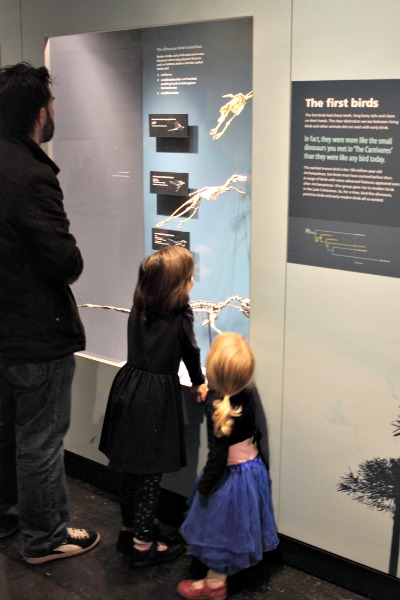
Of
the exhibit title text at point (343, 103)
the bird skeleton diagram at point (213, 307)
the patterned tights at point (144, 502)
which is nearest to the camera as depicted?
the exhibit title text at point (343, 103)

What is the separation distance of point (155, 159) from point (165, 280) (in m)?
0.76

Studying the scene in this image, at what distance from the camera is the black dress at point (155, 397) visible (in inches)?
111

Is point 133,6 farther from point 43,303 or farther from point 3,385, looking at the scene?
point 3,385

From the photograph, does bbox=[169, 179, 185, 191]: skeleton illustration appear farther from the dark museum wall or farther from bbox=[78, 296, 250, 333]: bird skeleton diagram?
bbox=[78, 296, 250, 333]: bird skeleton diagram

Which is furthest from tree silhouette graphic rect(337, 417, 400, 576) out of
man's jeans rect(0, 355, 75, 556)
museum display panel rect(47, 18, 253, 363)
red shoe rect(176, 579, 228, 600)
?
man's jeans rect(0, 355, 75, 556)

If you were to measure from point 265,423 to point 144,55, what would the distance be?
65.6 inches

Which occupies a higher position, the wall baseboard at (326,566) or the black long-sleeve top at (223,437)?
the black long-sleeve top at (223,437)

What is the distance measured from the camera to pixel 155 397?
2840 mm

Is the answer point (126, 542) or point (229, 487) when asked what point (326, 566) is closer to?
point (229, 487)

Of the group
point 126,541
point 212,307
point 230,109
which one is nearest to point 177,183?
point 230,109

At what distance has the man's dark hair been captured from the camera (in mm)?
2660

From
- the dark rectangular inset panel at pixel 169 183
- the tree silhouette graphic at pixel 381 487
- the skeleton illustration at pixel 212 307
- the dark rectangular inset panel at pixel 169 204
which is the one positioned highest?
the dark rectangular inset panel at pixel 169 183

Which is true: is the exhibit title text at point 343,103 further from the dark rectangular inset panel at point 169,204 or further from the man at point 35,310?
the man at point 35,310

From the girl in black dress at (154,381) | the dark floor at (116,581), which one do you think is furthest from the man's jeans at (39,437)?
the girl in black dress at (154,381)
